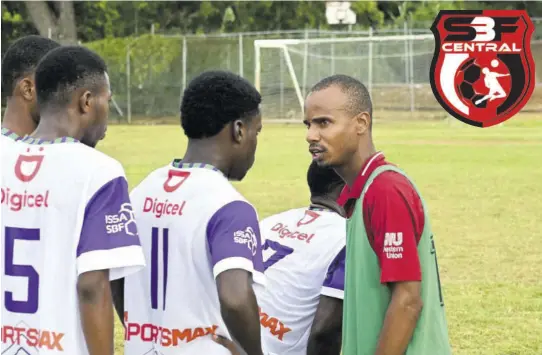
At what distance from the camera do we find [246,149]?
3.28m

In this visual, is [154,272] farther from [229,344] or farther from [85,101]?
[85,101]

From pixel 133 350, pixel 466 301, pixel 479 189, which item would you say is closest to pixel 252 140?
pixel 133 350

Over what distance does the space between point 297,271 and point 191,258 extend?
0.84 meters

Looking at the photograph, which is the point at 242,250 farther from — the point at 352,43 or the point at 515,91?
the point at 352,43

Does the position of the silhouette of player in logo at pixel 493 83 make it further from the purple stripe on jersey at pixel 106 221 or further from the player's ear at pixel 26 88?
the purple stripe on jersey at pixel 106 221

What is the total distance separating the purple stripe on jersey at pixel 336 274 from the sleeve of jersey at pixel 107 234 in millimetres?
919

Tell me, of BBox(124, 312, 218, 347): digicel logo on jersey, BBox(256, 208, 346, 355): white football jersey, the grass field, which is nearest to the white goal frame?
the grass field

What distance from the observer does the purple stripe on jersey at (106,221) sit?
2986 millimetres

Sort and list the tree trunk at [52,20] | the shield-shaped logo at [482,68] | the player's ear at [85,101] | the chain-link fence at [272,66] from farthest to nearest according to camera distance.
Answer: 1. the tree trunk at [52,20]
2. the chain-link fence at [272,66]
3. the shield-shaped logo at [482,68]
4. the player's ear at [85,101]

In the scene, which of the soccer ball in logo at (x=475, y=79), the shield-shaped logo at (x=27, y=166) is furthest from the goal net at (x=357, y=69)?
the shield-shaped logo at (x=27, y=166)

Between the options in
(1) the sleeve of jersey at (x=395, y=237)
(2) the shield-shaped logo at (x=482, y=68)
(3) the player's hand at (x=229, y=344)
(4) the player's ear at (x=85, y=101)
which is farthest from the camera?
(2) the shield-shaped logo at (x=482, y=68)

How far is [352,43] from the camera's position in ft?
108

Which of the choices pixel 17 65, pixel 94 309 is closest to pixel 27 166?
pixel 94 309

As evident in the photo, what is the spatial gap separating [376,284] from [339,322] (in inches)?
29.9
